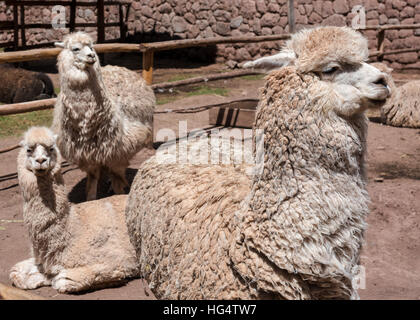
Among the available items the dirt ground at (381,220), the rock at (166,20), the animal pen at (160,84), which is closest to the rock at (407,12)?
the animal pen at (160,84)

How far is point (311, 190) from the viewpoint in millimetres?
1920

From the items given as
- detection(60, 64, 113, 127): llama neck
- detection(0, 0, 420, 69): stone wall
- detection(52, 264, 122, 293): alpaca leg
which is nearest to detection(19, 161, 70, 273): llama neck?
detection(52, 264, 122, 293): alpaca leg

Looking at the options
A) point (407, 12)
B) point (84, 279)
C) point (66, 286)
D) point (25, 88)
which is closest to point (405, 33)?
point (407, 12)

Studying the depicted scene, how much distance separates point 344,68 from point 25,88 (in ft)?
27.5

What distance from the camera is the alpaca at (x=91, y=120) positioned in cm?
447

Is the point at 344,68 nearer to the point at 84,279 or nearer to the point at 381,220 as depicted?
the point at 84,279

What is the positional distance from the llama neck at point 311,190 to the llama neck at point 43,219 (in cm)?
204

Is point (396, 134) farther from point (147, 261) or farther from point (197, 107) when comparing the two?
point (147, 261)

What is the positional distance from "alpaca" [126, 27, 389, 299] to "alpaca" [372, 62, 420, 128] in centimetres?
623

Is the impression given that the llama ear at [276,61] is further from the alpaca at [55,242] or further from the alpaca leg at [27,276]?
the alpaca leg at [27,276]

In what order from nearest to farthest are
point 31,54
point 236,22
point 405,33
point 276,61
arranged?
1. point 276,61
2. point 31,54
3. point 405,33
4. point 236,22

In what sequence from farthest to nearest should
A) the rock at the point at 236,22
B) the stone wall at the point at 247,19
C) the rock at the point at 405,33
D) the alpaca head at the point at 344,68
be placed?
the rock at the point at 236,22 < the stone wall at the point at 247,19 < the rock at the point at 405,33 < the alpaca head at the point at 344,68

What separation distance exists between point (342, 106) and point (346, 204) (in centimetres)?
36

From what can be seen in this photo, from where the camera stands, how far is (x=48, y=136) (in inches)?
142
